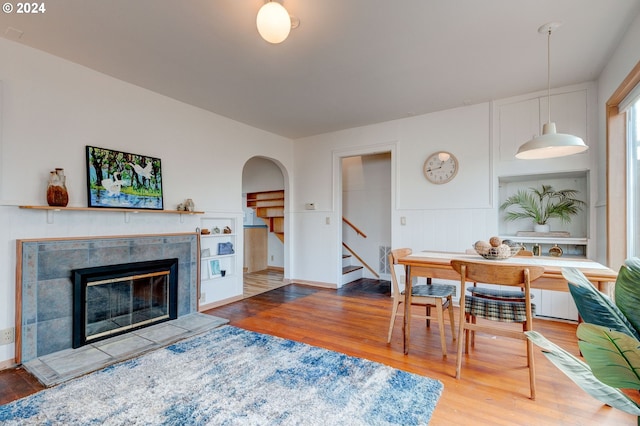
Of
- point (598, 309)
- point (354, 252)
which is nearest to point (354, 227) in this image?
point (354, 252)

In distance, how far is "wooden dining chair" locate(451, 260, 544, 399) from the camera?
1960mm

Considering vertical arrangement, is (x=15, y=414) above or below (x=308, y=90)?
below

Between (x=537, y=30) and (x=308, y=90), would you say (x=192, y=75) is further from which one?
(x=537, y=30)

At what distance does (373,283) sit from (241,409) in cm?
389

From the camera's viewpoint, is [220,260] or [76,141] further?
[220,260]

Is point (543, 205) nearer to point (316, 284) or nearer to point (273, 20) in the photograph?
point (316, 284)

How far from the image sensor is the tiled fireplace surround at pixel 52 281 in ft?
7.86

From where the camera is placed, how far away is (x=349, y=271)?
5477 millimetres

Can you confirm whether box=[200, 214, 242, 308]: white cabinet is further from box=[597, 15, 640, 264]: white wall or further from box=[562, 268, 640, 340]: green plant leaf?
box=[597, 15, 640, 264]: white wall

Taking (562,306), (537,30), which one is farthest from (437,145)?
(562,306)

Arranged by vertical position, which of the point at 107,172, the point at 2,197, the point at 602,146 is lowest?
the point at 2,197

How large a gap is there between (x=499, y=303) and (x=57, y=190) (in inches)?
148

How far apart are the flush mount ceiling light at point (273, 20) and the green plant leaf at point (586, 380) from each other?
6.29ft

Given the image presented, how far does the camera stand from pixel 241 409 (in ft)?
5.89
